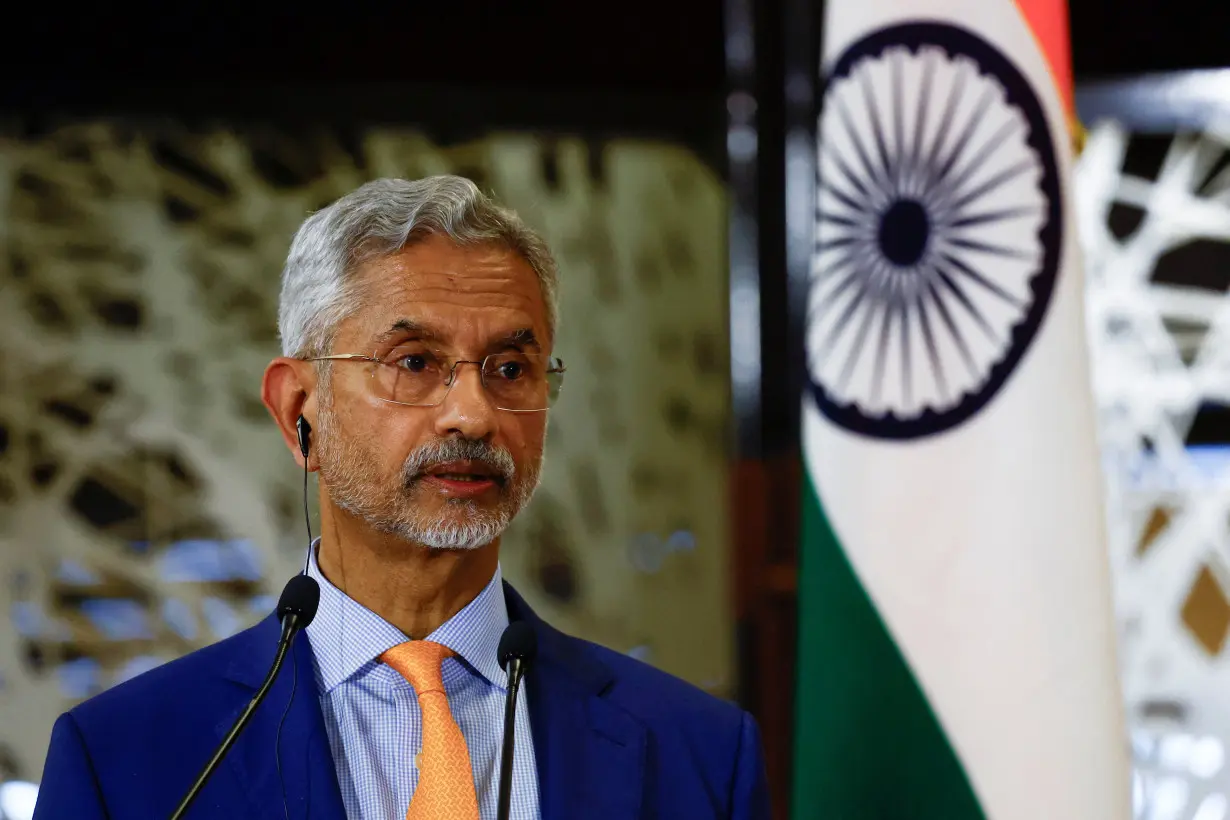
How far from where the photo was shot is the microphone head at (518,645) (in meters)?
1.30

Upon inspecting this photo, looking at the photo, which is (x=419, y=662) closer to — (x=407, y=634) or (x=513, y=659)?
(x=407, y=634)

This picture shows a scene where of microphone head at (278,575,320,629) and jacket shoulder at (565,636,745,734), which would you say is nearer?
microphone head at (278,575,320,629)

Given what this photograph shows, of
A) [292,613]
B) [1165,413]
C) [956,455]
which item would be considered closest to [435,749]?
[292,613]

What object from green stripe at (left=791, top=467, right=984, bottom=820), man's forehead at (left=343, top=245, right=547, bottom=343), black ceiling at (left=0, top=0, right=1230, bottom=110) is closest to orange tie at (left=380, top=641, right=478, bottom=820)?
man's forehead at (left=343, top=245, right=547, bottom=343)

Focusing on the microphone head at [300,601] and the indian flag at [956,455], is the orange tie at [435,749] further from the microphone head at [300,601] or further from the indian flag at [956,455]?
the indian flag at [956,455]

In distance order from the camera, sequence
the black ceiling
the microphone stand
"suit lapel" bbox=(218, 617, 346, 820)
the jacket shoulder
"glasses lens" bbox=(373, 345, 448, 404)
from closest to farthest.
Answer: the microphone stand
"suit lapel" bbox=(218, 617, 346, 820)
"glasses lens" bbox=(373, 345, 448, 404)
the jacket shoulder
the black ceiling

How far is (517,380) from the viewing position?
1507mm

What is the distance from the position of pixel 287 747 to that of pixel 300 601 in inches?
7.0

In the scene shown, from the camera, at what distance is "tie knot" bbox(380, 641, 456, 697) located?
1.43 m

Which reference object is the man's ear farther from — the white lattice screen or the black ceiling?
the white lattice screen

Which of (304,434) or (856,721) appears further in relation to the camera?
(856,721)

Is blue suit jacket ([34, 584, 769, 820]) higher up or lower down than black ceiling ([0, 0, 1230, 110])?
lower down

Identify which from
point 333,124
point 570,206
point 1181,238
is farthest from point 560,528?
point 1181,238

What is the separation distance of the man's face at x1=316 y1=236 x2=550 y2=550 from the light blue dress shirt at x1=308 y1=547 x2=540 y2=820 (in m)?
0.11
